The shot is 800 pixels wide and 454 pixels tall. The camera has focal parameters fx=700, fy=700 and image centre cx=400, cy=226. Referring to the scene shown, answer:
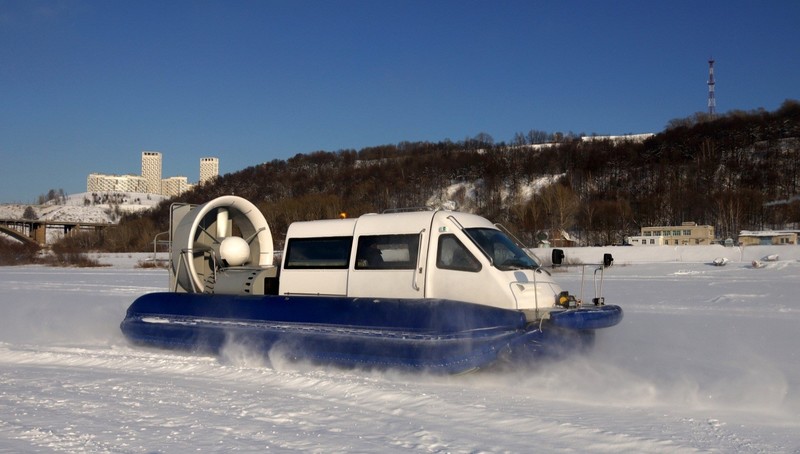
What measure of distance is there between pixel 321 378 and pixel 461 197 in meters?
88.4

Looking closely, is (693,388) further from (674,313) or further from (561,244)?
(561,244)

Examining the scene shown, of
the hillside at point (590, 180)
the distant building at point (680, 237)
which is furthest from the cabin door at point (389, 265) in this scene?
the distant building at point (680, 237)

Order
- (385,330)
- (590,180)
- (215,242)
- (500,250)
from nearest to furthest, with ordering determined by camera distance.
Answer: (385,330) → (500,250) → (215,242) → (590,180)

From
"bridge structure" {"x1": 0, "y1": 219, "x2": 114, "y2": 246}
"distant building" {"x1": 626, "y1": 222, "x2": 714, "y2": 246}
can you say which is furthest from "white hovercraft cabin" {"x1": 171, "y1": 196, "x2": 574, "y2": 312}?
"bridge structure" {"x1": 0, "y1": 219, "x2": 114, "y2": 246}

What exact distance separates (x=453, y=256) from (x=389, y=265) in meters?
0.82

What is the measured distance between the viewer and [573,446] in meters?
4.95

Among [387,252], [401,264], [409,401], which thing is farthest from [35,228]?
[409,401]

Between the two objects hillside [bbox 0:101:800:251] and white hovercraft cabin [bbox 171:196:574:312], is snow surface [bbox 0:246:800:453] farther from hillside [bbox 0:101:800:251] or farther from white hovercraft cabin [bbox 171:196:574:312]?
hillside [bbox 0:101:800:251]

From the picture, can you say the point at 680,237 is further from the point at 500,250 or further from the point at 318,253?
the point at 318,253

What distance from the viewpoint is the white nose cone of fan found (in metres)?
10.3

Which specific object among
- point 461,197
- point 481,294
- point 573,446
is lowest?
point 573,446

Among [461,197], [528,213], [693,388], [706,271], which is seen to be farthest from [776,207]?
[693,388]

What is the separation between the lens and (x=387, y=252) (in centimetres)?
840

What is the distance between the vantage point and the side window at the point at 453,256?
784cm
